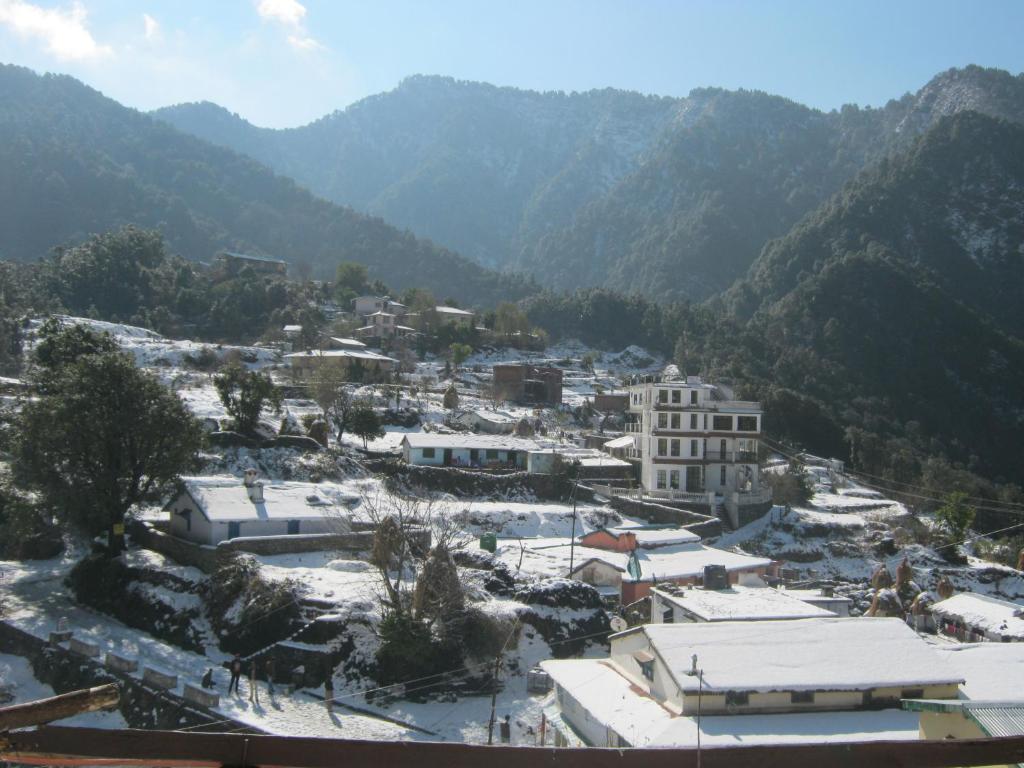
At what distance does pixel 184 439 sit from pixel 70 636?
8500 mm

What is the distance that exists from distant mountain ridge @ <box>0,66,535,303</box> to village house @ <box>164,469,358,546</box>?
382 feet

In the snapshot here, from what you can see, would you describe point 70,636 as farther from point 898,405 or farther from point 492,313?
point 898,405

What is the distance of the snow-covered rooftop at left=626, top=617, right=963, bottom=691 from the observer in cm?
1656

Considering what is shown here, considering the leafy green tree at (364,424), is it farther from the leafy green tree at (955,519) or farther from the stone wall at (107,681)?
the leafy green tree at (955,519)

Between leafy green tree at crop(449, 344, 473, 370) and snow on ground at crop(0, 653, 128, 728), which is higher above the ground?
leafy green tree at crop(449, 344, 473, 370)

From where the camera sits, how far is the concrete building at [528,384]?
65750 millimetres

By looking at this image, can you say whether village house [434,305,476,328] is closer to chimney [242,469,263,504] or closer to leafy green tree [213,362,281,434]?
leafy green tree [213,362,281,434]

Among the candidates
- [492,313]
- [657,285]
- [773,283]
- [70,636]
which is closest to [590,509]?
[70,636]

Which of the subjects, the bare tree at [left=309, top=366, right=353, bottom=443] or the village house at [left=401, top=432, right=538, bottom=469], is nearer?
the village house at [left=401, top=432, right=538, bottom=469]

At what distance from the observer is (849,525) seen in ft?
134

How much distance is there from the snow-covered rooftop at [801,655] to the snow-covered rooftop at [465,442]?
24.1 m

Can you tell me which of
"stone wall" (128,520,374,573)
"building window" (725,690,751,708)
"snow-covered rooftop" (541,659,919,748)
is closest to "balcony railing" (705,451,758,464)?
"stone wall" (128,520,374,573)

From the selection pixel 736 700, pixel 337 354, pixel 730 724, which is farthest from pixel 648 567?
pixel 337 354

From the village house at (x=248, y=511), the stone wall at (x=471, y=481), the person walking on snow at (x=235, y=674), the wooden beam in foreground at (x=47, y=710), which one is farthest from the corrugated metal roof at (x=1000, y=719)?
the stone wall at (x=471, y=481)
